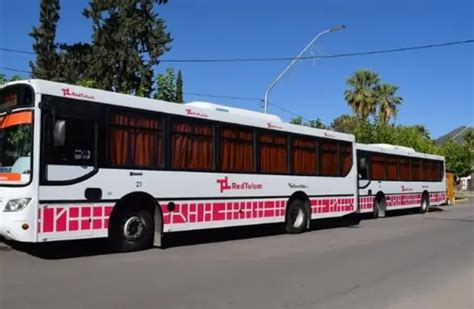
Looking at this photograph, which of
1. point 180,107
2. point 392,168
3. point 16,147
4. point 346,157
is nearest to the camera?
point 16,147

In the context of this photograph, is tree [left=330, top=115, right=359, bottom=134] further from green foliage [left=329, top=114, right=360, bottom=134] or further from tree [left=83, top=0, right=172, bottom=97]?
tree [left=83, top=0, right=172, bottom=97]

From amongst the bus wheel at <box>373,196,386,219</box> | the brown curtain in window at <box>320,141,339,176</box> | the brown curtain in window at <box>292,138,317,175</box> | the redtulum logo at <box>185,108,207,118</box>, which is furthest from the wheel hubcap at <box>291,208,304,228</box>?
the bus wheel at <box>373,196,386,219</box>

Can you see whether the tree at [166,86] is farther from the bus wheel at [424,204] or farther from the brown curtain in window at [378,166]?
the bus wheel at [424,204]

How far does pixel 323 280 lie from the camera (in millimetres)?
9164

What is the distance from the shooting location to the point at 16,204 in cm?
995

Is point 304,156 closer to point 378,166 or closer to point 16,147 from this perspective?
point 16,147

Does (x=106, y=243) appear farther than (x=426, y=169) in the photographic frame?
No

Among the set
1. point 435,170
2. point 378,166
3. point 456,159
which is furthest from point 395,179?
point 456,159

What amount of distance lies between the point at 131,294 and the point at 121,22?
41023mm

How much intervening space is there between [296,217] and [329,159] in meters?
2.38

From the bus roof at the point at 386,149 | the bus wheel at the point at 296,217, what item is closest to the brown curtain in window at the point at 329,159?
the bus wheel at the point at 296,217

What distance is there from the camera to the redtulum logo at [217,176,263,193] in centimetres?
1348

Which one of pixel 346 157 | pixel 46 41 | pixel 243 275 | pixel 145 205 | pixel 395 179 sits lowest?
pixel 243 275

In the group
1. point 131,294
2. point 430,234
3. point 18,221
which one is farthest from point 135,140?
point 430,234
